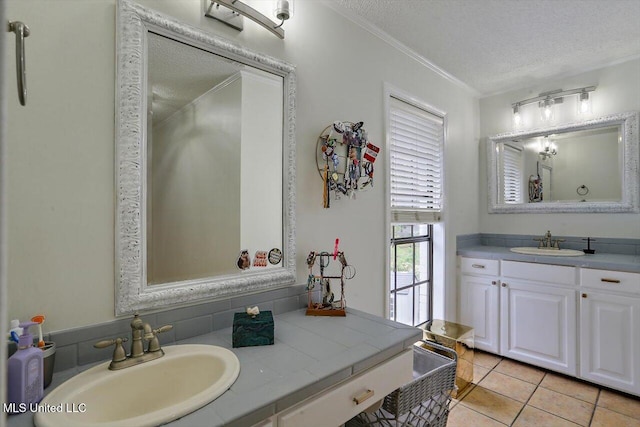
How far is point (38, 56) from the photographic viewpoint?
0.95 meters

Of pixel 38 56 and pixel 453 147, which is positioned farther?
pixel 453 147

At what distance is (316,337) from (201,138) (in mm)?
940

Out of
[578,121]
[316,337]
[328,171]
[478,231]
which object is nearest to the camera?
[316,337]

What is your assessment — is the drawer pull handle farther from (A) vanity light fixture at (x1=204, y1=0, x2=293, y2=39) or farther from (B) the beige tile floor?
(A) vanity light fixture at (x1=204, y1=0, x2=293, y2=39)

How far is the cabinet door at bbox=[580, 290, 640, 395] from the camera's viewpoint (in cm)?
208

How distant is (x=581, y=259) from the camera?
2.30m

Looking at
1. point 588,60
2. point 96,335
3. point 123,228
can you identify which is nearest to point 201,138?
point 123,228

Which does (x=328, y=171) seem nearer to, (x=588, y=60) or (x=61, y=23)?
(x=61, y=23)

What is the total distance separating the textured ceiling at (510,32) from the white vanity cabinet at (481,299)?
168cm

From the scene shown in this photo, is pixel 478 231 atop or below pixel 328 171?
below

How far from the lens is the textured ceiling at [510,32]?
182 cm

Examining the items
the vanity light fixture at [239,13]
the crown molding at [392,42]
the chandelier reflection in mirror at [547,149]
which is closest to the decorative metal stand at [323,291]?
the vanity light fixture at [239,13]

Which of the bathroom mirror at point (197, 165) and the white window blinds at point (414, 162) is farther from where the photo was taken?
the white window blinds at point (414, 162)

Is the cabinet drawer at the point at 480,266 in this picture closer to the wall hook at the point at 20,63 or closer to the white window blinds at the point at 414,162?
the white window blinds at the point at 414,162
